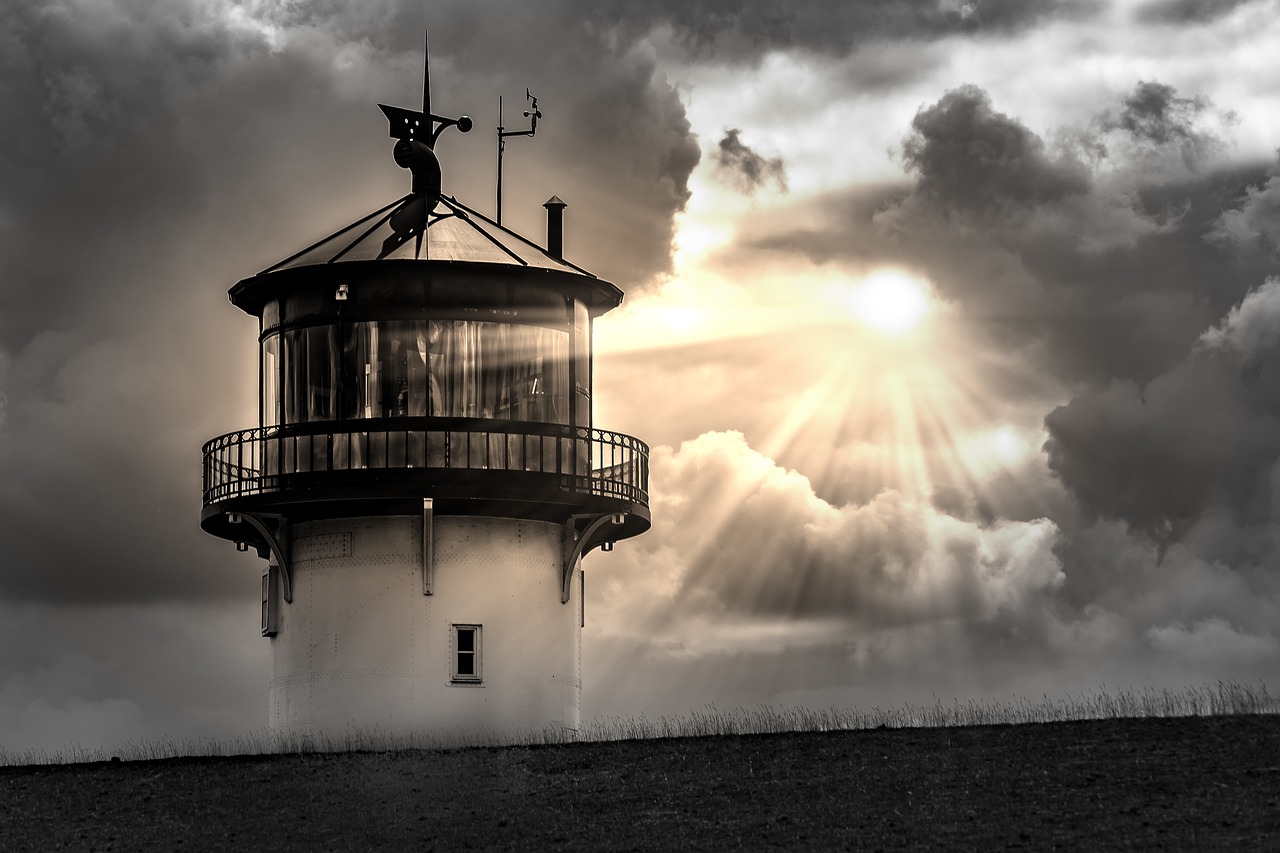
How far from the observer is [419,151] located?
1532 inches

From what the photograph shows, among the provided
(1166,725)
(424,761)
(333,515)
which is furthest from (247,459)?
(1166,725)

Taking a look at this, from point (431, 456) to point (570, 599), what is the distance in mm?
4057

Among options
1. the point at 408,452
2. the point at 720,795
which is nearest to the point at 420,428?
the point at 408,452

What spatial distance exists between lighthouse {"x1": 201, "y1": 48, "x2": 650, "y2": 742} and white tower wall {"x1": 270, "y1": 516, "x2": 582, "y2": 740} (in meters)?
0.03

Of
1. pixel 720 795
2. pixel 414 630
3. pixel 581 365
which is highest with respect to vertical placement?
pixel 581 365

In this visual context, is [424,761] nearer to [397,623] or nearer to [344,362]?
[397,623]

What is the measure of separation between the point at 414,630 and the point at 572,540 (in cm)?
329

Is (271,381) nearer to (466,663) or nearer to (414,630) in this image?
(414,630)

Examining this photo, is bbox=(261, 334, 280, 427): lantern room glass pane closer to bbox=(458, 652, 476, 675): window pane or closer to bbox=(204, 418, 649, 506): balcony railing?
bbox=(204, 418, 649, 506): balcony railing

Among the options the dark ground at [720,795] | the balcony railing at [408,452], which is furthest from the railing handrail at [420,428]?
the dark ground at [720,795]

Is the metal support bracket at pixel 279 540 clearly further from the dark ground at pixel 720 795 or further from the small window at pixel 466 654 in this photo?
the dark ground at pixel 720 795

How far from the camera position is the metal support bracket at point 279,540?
3684 centimetres

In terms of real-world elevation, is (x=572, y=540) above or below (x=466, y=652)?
above

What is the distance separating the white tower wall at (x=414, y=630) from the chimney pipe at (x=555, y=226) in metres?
5.39
